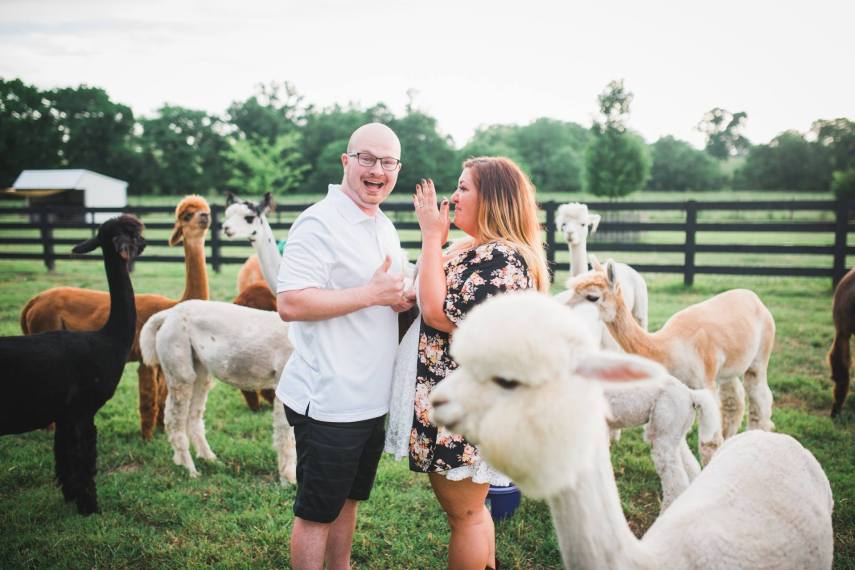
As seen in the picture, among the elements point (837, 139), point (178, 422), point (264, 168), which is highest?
point (837, 139)

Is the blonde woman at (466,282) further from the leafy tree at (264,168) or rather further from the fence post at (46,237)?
the leafy tree at (264,168)

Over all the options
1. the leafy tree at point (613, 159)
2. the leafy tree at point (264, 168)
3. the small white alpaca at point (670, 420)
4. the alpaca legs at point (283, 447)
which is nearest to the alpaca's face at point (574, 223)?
the small white alpaca at point (670, 420)

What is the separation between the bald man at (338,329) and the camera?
2150mm

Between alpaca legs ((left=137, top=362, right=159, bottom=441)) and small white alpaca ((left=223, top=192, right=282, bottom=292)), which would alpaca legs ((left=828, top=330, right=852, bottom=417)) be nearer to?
small white alpaca ((left=223, top=192, right=282, bottom=292))

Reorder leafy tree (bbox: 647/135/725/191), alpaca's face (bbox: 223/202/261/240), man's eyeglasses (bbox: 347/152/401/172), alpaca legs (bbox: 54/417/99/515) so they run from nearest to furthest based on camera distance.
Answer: man's eyeglasses (bbox: 347/152/401/172) < alpaca legs (bbox: 54/417/99/515) < alpaca's face (bbox: 223/202/261/240) < leafy tree (bbox: 647/135/725/191)

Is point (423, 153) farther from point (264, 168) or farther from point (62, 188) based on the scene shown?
point (62, 188)

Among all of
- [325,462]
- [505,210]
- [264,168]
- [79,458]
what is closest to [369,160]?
[505,210]

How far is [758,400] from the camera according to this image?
15.3 ft

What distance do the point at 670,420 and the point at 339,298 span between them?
240 centimetres

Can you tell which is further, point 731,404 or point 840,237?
point 840,237

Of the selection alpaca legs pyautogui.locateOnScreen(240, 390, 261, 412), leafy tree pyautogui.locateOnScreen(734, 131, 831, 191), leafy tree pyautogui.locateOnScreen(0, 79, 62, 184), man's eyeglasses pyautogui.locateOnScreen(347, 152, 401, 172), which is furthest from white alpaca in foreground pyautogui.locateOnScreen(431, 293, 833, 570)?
leafy tree pyautogui.locateOnScreen(0, 79, 62, 184)

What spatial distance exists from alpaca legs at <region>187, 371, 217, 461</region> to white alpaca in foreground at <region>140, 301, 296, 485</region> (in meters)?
0.12

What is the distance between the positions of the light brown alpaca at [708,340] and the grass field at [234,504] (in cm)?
57

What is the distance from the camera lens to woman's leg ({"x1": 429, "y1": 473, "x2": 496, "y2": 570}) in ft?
7.52
